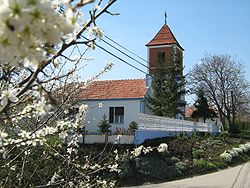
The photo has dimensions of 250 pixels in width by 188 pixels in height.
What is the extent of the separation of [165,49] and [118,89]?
8.63 meters

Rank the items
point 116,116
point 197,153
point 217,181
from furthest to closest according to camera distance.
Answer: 1. point 116,116
2. point 197,153
3. point 217,181

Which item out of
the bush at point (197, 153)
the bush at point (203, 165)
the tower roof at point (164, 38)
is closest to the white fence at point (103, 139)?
the bush at point (203, 165)

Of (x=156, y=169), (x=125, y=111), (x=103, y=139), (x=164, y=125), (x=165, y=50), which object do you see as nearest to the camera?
(x=156, y=169)

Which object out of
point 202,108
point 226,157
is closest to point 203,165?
point 226,157

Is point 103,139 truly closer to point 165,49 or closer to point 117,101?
point 117,101

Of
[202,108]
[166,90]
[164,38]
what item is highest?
[164,38]

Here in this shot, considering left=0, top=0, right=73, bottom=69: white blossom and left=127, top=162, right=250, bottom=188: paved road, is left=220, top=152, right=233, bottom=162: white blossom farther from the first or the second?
left=0, top=0, right=73, bottom=69: white blossom

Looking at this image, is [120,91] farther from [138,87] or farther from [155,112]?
[155,112]

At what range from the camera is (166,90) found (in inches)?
1079

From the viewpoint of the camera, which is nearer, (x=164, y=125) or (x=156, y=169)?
(x=156, y=169)

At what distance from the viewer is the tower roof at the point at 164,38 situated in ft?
103

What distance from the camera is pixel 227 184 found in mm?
11852

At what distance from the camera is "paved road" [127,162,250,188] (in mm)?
11636

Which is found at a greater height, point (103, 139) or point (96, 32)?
point (96, 32)
